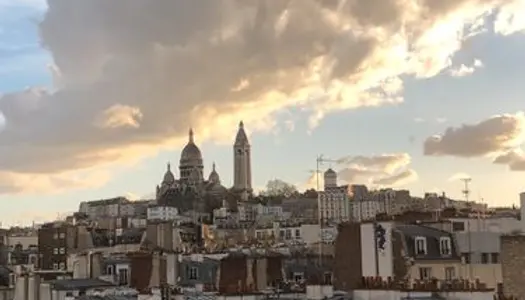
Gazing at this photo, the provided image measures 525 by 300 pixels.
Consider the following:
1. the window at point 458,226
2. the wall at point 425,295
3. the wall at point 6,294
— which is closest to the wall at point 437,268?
the window at point 458,226

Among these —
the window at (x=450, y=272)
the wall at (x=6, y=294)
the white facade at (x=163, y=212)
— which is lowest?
the wall at (x=6, y=294)

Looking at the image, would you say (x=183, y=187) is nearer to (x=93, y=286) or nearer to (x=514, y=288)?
(x=93, y=286)

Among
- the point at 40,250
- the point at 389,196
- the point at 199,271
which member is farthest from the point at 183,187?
the point at 199,271

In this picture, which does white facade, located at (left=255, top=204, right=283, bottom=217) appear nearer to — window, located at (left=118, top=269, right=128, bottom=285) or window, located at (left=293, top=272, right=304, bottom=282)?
window, located at (left=118, top=269, right=128, bottom=285)

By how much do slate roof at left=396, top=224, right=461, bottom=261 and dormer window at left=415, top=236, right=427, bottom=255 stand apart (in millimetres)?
124

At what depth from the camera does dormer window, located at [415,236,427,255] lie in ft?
105

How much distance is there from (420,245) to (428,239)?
2.81ft

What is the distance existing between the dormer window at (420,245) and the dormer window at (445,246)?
46.2 inches

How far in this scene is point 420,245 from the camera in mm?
32406

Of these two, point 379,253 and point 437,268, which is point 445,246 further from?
point 379,253

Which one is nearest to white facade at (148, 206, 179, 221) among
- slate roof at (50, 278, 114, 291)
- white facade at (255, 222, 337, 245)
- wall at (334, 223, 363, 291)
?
white facade at (255, 222, 337, 245)

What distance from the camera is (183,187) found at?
197 meters

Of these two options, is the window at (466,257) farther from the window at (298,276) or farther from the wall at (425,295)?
the wall at (425,295)

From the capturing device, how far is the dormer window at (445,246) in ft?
111
